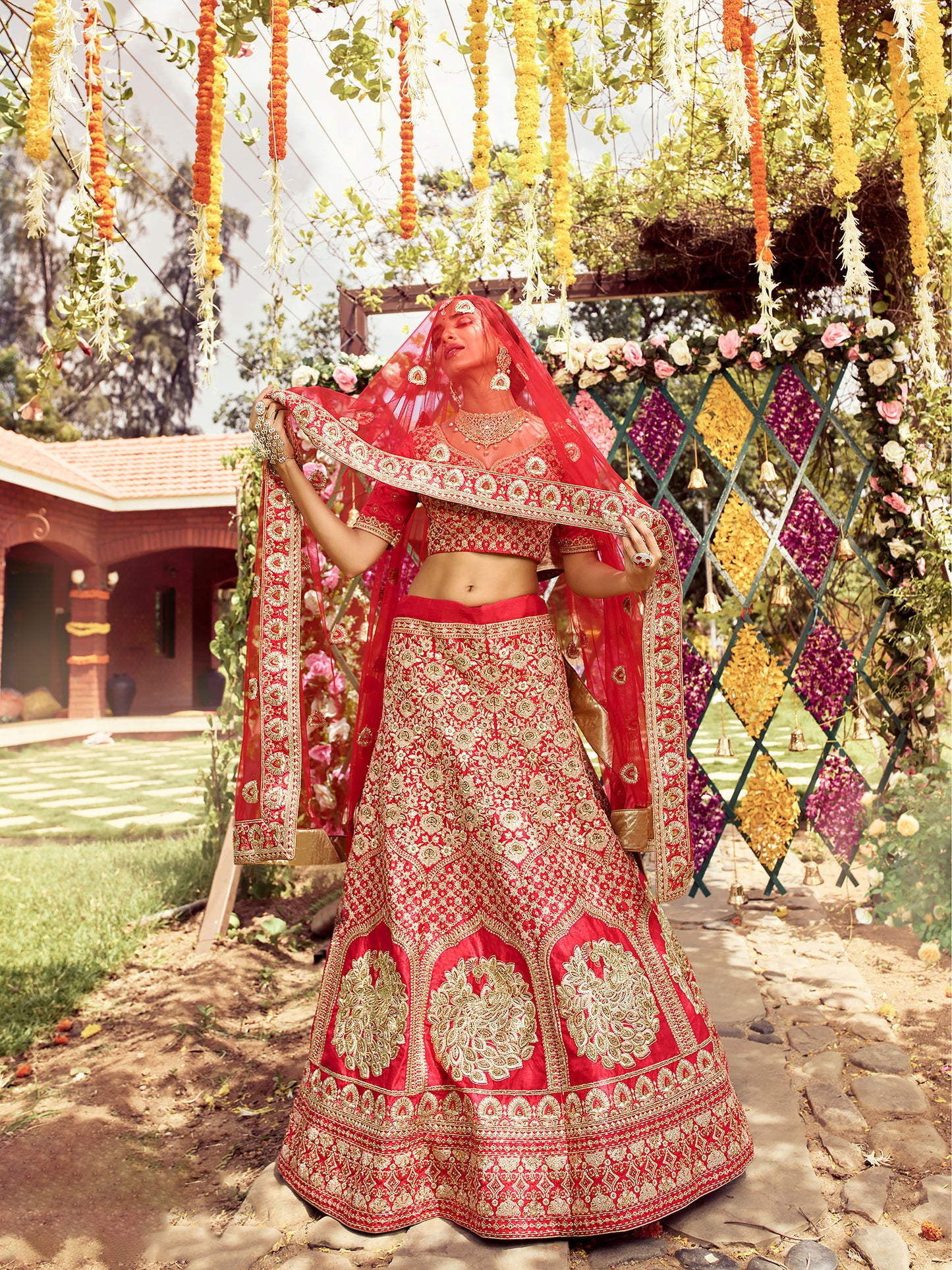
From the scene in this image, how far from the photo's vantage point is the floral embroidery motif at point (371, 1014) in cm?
206

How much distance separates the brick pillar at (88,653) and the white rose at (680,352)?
10934 millimetres

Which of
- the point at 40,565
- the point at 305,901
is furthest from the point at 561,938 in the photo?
the point at 40,565

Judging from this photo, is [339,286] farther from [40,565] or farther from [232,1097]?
[40,565]

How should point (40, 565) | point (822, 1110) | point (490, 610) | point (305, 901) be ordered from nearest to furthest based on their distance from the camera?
point (490, 610)
point (822, 1110)
point (305, 901)
point (40, 565)

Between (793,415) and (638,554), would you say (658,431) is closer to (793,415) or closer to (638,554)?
(793,415)

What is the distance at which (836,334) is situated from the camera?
393cm

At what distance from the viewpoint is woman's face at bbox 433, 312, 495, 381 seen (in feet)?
7.38

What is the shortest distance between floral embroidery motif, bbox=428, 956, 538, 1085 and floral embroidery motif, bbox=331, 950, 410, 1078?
0.27 ft

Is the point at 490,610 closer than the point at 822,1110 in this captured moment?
Yes

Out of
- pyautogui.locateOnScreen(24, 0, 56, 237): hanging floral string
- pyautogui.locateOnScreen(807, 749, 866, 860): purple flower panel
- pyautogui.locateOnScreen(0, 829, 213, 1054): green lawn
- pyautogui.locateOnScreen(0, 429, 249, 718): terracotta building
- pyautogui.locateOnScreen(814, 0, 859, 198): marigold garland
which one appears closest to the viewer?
pyautogui.locateOnScreen(24, 0, 56, 237): hanging floral string

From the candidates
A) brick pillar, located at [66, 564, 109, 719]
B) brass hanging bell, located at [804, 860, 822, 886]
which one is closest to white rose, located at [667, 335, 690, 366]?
brass hanging bell, located at [804, 860, 822, 886]

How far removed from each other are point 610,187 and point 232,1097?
4.63 meters

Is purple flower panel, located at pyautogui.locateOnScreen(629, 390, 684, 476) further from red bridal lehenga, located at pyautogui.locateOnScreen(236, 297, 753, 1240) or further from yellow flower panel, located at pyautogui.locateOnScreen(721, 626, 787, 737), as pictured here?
red bridal lehenga, located at pyautogui.locateOnScreen(236, 297, 753, 1240)

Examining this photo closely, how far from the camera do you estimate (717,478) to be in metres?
11.9
